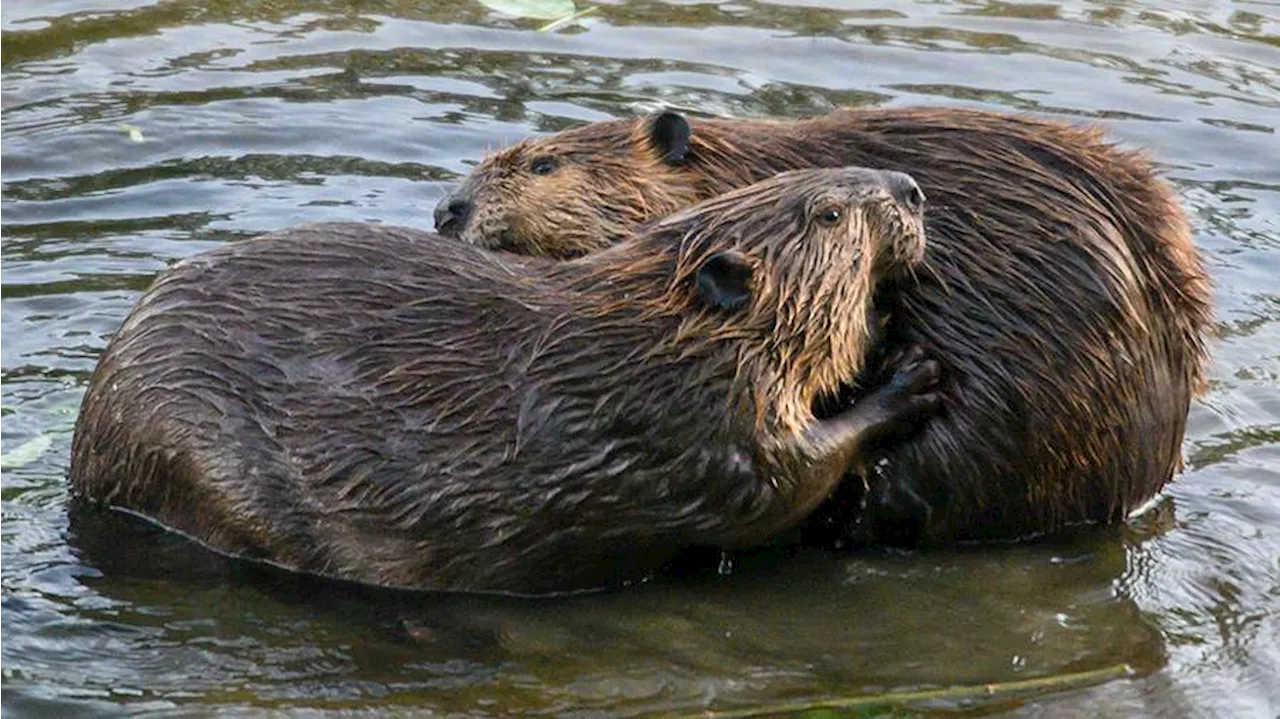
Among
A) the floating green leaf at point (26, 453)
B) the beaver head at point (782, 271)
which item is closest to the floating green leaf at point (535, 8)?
the floating green leaf at point (26, 453)

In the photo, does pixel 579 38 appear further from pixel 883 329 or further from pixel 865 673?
pixel 865 673

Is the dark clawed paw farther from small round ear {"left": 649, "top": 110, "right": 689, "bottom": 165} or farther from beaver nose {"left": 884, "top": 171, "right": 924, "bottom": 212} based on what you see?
small round ear {"left": 649, "top": 110, "right": 689, "bottom": 165}

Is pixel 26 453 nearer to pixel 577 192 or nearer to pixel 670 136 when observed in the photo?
pixel 577 192

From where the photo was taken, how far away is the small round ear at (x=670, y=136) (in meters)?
6.42

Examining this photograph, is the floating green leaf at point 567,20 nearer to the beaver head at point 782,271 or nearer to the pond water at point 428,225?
the pond water at point 428,225

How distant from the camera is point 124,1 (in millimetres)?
10289

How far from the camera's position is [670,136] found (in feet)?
21.2

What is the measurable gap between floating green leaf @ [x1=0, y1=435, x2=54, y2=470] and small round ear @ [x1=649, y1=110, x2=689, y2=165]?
180 centimetres

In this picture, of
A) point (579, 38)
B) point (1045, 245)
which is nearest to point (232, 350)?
point (1045, 245)

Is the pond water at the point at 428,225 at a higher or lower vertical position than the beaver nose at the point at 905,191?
lower

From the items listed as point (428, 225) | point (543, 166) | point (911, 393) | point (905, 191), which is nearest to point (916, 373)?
point (911, 393)

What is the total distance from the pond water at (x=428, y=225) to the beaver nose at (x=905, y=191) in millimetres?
905

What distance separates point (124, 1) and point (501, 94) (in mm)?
1968

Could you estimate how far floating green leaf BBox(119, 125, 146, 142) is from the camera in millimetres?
8695
